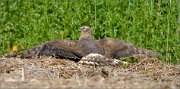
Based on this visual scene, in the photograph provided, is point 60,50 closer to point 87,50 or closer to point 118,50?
point 87,50

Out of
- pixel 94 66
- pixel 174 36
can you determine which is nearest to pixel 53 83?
pixel 94 66

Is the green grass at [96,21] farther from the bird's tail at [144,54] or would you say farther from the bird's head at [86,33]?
the bird's head at [86,33]

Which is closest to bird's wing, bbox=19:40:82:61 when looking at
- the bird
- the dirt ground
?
the bird

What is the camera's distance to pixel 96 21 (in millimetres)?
13945

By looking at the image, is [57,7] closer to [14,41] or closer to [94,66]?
[14,41]

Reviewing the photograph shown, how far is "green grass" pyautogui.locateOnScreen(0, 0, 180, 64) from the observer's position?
43.8 ft

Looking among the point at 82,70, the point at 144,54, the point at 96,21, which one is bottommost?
the point at 82,70

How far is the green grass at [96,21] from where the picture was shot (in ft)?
43.8

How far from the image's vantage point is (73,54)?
11297 mm

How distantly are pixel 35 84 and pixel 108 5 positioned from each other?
7.43m

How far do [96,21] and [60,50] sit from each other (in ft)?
8.74

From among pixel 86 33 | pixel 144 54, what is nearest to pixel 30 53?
pixel 86 33

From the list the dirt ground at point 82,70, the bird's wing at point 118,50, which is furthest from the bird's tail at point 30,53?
the bird's wing at point 118,50

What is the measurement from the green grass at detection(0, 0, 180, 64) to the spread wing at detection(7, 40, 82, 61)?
1.80 m
